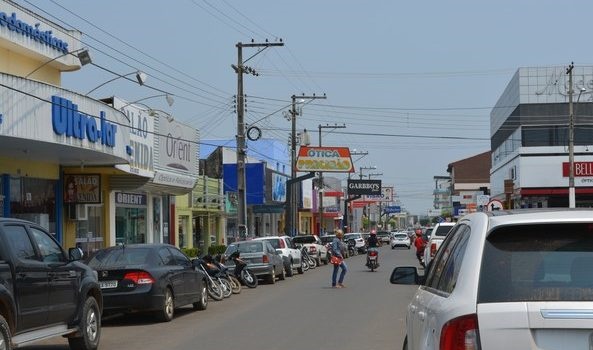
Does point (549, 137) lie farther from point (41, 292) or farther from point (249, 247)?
point (41, 292)

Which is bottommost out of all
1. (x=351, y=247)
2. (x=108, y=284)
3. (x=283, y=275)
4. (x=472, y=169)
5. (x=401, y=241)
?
(x=401, y=241)

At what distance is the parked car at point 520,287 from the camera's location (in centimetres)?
425

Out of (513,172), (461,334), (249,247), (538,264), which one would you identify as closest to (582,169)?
(513,172)

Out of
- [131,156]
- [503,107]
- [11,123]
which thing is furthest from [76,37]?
A: [503,107]

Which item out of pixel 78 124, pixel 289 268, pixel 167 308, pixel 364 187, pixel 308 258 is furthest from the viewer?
pixel 364 187

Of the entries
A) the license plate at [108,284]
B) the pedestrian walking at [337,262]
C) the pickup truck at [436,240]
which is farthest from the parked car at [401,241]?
the license plate at [108,284]

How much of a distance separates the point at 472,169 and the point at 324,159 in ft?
263

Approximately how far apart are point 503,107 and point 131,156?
168ft

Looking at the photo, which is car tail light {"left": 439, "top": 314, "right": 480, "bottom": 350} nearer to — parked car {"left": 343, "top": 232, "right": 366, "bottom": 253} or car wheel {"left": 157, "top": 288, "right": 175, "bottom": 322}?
car wheel {"left": 157, "top": 288, "right": 175, "bottom": 322}

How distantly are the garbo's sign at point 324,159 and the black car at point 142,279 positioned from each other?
46939mm

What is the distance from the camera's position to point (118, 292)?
49.9 feet

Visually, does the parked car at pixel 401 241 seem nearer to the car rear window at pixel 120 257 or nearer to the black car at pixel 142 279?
the black car at pixel 142 279

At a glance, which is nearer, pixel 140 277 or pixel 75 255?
pixel 75 255

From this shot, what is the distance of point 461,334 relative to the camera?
172 inches
